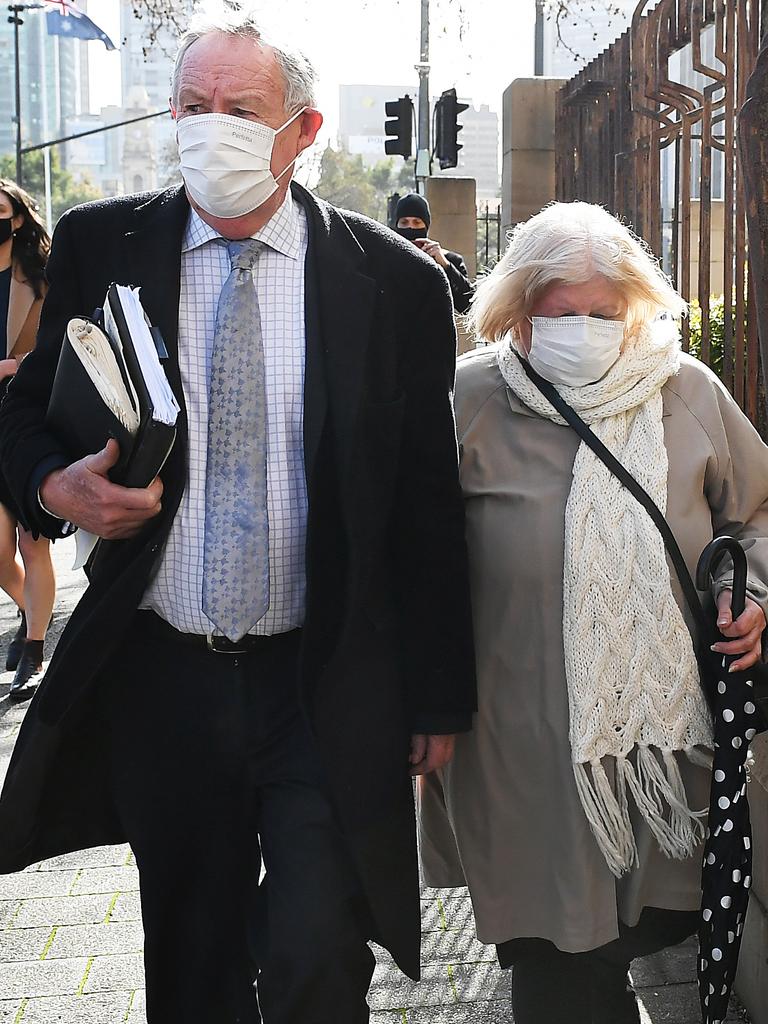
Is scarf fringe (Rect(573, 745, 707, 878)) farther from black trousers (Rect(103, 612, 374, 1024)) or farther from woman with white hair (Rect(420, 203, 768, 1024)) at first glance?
black trousers (Rect(103, 612, 374, 1024))

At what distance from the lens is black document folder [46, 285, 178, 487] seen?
2303mm

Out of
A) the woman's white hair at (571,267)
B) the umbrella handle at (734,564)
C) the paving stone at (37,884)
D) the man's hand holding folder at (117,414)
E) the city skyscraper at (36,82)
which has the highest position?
the city skyscraper at (36,82)

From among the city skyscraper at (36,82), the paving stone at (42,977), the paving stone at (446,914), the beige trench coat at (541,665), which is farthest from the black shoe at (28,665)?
the city skyscraper at (36,82)

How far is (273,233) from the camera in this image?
260 cm

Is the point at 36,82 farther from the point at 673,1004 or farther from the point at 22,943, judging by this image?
the point at 673,1004

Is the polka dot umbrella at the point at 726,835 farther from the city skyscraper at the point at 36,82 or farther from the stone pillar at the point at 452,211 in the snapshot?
the city skyscraper at the point at 36,82

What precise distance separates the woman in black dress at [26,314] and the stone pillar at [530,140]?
198 inches

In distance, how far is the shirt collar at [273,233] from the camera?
8.52ft

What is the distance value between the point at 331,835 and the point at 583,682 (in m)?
0.56

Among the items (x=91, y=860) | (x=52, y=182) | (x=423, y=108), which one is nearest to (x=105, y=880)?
(x=91, y=860)

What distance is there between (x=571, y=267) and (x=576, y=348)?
183 mm

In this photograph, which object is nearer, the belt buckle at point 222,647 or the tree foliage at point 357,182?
the belt buckle at point 222,647

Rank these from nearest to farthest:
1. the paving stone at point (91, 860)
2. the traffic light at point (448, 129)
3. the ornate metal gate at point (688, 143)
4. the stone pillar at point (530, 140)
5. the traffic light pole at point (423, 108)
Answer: the paving stone at point (91, 860) < the ornate metal gate at point (688, 143) < the stone pillar at point (530, 140) < the traffic light pole at point (423, 108) < the traffic light at point (448, 129)

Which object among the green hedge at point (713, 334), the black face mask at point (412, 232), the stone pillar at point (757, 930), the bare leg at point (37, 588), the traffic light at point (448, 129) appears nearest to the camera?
the stone pillar at point (757, 930)
